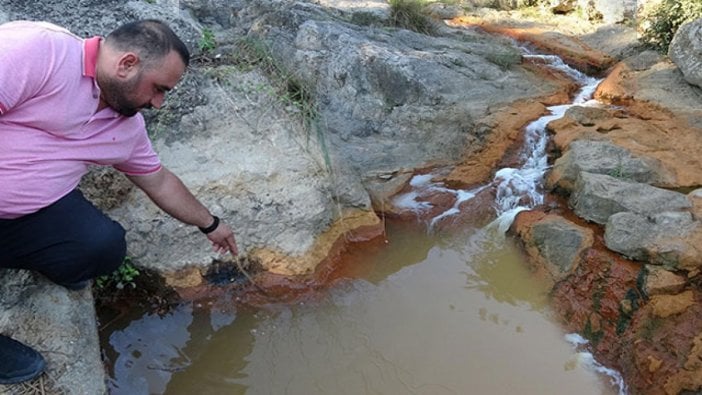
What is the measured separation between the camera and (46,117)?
198cm

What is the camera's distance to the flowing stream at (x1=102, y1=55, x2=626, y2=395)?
2914mm

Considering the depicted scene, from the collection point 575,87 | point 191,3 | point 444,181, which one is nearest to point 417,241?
point 444,181

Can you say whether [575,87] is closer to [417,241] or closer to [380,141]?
[380,141]

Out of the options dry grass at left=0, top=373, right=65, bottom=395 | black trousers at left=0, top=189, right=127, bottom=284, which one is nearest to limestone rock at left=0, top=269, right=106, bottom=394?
dry grass at left=0, top=373, right=65, bottom=395

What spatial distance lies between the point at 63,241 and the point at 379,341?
169 cm

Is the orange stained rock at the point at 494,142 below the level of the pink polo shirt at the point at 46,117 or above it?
below

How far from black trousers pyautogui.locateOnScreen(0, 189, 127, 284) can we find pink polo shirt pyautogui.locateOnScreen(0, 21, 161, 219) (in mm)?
55

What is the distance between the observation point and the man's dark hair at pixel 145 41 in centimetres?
200

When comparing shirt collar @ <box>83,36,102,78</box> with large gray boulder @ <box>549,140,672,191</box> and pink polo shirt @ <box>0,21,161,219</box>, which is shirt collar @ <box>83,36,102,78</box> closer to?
pink polo shirt @ <box>0,21,161,219</box>

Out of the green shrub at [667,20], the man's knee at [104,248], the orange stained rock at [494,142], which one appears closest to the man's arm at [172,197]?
the man's knee at [104,248]

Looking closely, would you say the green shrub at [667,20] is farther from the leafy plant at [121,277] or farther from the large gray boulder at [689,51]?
the leafy plant at [121,277]

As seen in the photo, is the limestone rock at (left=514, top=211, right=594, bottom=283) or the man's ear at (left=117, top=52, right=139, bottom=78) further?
the limestone rock at (left=514, top=211, right=594, bottom=283)

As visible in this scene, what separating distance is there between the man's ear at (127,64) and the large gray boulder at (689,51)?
5.89 meters

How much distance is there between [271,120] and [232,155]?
390 millimetres
